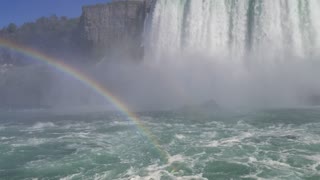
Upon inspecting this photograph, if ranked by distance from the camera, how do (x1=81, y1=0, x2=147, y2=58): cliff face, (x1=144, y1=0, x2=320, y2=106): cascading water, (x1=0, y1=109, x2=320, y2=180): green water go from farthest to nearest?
(x1=81, y1=0, x2=147, y2=58): cliff face → (x1=144, y1=0, x2=320, y2=106): cascading water → (x1=0, y1=109, x2=320, y2=180): green water

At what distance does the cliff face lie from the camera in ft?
183

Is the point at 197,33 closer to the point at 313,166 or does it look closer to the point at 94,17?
the point at 94,17

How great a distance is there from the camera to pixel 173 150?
1752 cm

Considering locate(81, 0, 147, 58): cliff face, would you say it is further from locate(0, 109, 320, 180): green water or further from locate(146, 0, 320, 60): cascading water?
locate(0, 109, 320, 180): green water

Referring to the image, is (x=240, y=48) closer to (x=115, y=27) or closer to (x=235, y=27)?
(x=235, y=27)

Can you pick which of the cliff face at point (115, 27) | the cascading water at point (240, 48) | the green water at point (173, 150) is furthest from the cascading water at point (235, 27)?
the green water at point (173, 150)

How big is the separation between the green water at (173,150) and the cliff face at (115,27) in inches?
1183

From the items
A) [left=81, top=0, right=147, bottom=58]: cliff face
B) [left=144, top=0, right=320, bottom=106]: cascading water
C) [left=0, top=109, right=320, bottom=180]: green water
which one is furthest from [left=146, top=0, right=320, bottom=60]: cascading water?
[left=0, top=109, right=320, bottom=180]: green water

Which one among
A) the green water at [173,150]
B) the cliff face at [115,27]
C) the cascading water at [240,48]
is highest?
the cliff face at [115,27]

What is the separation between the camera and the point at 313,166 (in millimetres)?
14070

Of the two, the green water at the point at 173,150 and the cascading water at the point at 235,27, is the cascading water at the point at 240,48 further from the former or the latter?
the green water at the point at 173,150

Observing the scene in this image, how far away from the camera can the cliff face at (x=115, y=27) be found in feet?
183

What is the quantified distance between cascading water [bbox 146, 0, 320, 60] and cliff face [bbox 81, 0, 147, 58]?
335 inches

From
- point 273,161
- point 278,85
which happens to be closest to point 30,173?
point 273,161
